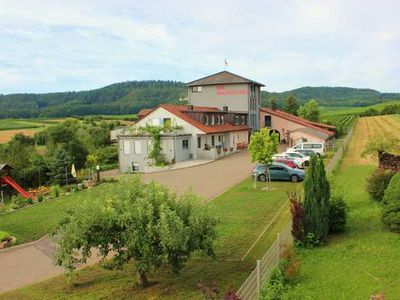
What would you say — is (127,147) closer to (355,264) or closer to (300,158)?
(300,158)

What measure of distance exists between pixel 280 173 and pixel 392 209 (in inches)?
547

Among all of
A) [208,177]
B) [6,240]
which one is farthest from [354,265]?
[208,177]

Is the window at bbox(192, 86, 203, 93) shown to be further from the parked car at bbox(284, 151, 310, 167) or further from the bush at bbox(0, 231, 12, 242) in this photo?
the bush at bbox(0, 231, 12, 242)

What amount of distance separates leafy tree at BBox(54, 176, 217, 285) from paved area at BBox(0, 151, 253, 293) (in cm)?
400

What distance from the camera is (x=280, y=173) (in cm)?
2847

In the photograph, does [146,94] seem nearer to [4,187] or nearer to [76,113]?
[76,113]

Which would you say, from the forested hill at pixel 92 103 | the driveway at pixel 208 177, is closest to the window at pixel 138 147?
the driveway at pixel 208 177

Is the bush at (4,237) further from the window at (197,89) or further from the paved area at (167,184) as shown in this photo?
the window at (197,89)

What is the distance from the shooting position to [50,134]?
64562 mm

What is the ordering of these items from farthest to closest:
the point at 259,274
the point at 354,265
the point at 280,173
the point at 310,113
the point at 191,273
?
the point at 310,113 < the point at 280,173 < the point at 191,273 < the point at 354,265 < the point at 259,274

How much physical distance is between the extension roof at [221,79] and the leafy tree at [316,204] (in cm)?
3981

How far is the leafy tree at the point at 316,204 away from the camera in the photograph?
14.0 m


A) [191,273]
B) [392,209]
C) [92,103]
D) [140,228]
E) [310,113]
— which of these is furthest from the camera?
[92,103]

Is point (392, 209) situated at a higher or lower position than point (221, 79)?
lower
